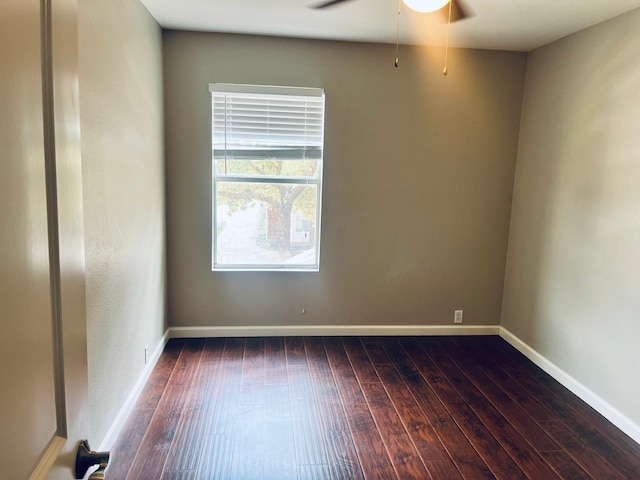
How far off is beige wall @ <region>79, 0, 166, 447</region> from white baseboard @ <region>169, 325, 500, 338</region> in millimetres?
476

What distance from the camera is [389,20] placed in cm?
298

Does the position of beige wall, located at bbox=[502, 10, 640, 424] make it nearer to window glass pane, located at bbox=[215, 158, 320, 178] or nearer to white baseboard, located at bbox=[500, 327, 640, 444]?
white baseboard, located at bbox=[500, 327, 640, 444]

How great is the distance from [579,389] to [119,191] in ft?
10.7

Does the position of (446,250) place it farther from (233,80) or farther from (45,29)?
(45,29)

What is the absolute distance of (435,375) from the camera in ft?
10.6

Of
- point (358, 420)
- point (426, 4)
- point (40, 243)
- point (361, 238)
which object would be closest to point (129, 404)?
point (358, 420)

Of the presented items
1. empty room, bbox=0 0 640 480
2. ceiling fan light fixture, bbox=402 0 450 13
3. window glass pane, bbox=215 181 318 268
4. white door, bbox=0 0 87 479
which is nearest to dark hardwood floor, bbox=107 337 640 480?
empty room, bbox=0 0 640 480

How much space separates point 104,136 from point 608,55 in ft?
10.3

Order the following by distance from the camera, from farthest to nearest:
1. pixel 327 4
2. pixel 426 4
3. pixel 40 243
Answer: pixel 327 4 < pixel 426 4 < pixel 40 243

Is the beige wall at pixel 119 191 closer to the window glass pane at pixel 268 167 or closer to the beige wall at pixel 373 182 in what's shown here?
the beige wall at pixel 373 182

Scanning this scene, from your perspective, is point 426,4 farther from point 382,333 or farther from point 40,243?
point 382,333

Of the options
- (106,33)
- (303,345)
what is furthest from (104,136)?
(303,345)

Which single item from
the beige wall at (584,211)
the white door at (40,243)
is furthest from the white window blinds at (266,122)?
the white door at (40,243)

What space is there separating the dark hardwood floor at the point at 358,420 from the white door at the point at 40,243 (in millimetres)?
1586
